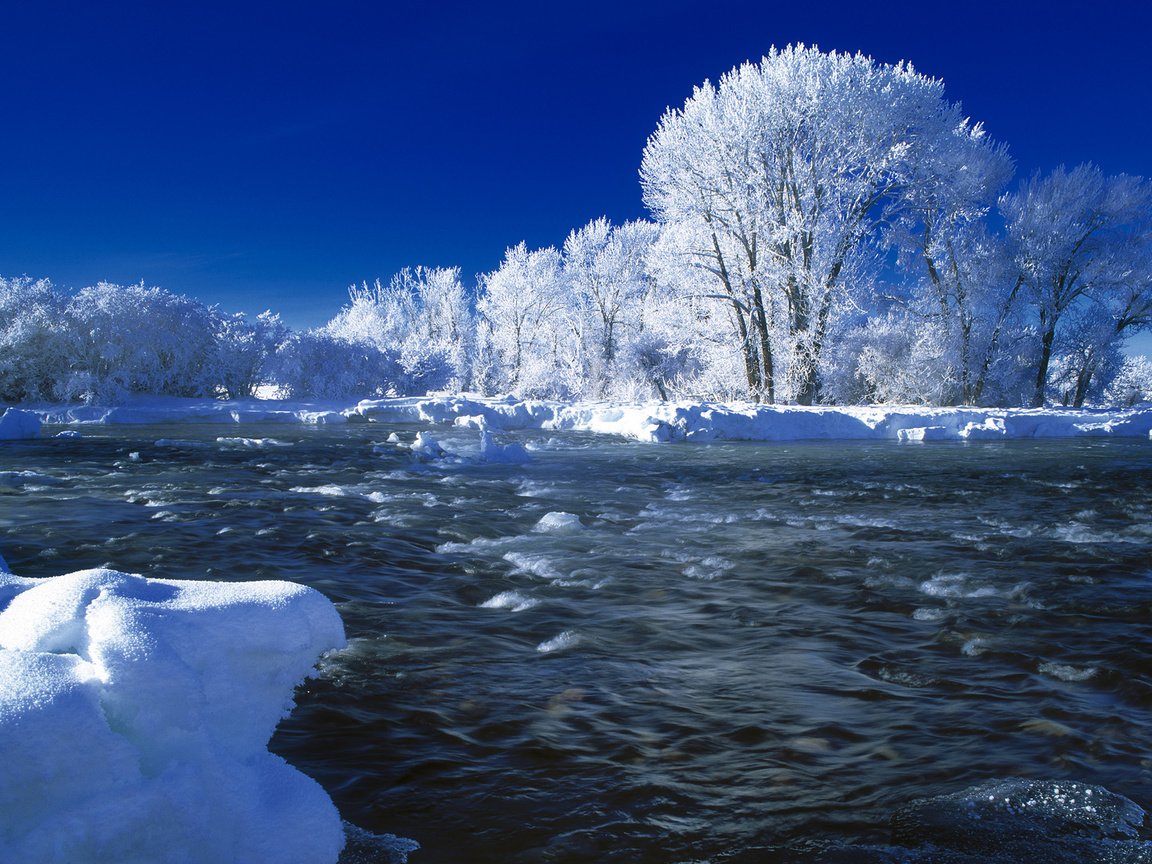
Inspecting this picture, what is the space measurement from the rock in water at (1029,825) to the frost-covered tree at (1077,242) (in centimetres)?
2840

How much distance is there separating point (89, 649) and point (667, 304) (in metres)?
28.3

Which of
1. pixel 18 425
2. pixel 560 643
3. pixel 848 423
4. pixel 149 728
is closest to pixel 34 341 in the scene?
pixel 18 425

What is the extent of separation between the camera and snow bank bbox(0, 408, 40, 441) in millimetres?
15961

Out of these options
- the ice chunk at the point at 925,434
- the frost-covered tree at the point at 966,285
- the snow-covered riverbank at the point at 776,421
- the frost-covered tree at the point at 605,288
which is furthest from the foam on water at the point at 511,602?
the frost-covered tree at the point at 605,288

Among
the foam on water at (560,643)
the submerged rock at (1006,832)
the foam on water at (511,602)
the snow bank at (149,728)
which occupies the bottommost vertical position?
the submerged rock at (1006,832)

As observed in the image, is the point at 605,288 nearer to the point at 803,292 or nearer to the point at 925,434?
the point at 803,292

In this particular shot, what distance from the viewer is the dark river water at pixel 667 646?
234cm

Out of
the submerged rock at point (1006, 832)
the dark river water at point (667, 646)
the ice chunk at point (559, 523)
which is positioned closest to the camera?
the submerged rock at point (1006, 832)

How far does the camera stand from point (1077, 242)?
2606 cm

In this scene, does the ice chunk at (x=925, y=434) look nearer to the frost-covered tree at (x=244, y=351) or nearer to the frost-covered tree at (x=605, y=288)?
the frost-covered tree at (x=605, y=288)

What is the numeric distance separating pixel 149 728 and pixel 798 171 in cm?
2297

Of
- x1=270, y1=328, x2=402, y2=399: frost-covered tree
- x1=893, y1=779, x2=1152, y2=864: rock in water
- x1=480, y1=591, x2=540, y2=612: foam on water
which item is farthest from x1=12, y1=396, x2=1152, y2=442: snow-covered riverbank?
x1=893, y1=779, x2=1152, y2=864: rock in water

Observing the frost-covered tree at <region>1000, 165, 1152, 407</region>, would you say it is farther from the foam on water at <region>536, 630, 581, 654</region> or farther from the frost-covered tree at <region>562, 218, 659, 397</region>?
the foam on water at <region>536, 630, 581, 654</region>

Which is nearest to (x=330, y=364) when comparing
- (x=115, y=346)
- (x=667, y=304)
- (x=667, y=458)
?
(x=115, y=346)
